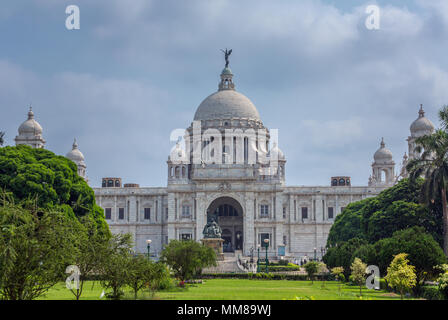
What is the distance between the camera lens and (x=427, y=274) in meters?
32.9

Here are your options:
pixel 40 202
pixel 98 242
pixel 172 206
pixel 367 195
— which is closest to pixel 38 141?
pixel 172 206

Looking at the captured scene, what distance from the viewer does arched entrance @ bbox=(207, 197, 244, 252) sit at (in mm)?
87438

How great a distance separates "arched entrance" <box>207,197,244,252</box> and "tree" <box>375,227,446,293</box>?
51295 millimetres

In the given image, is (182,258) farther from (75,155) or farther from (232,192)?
(75,155)

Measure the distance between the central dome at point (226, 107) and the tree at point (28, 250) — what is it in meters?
75.9

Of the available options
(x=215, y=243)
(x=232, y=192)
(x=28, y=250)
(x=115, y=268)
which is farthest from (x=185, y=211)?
(x=28, y=250)

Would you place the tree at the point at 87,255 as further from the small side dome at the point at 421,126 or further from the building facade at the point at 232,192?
the small side dome at the point at 421,126

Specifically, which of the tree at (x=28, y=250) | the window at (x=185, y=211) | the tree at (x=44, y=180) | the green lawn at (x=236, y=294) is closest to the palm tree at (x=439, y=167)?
the green lawn at (x=236, y=294)

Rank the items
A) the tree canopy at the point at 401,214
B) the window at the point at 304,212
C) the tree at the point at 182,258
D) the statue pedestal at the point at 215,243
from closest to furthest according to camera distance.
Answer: the tree at the point at 182,258, the tree canopy at the point at 401,214, the statue pedestal at the point at 215,243, the window at the point at 304,212

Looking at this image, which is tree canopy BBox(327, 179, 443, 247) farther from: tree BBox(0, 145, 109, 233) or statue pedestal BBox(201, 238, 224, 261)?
tree BBox(0, 145, 109, 233)

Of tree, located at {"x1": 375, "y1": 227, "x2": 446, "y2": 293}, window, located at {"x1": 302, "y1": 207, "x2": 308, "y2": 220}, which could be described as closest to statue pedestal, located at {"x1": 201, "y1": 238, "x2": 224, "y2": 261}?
window, located at {"x1": 302, "y1": 207, "x2": 308, "y2": 220}

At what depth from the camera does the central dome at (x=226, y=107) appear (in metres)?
96.9

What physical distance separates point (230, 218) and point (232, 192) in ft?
21.7
